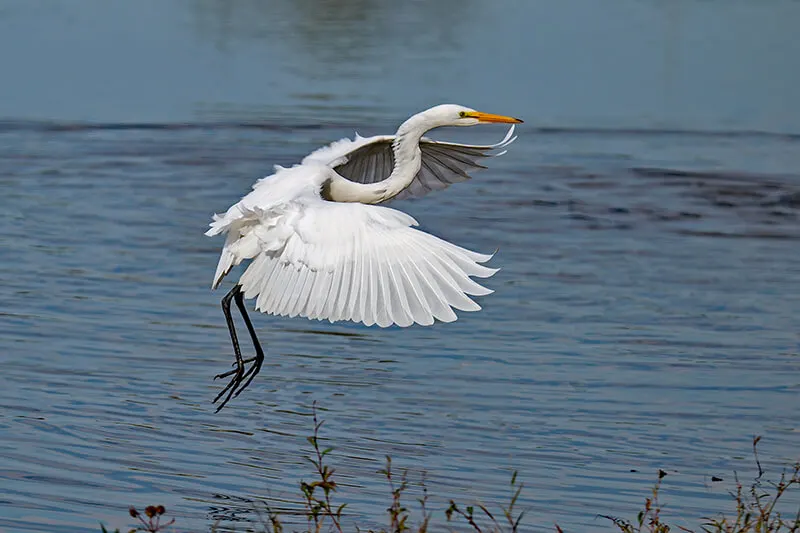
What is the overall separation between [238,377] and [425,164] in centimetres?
161

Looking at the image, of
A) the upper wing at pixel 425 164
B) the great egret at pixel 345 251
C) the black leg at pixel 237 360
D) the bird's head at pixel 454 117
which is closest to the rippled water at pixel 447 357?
the black leg at pixel 237 360

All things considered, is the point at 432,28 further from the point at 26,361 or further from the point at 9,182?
the point at 26,361

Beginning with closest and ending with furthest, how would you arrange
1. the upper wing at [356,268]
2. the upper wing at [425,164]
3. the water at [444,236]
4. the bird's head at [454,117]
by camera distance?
the upper wing at [356,268]
the water at [444,236]
the bird's head at [454,117]
the upper wing at [425,164]

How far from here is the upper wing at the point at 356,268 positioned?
5367 mm

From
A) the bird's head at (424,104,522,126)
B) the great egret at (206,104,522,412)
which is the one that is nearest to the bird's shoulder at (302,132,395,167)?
the great egret at (206,104,522,412)

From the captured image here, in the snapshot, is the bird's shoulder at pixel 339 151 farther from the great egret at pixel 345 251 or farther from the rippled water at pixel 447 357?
the rippled water at pixel 447 357

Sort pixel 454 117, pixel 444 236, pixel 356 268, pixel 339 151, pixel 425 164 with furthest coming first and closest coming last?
pixel 444 236 → pixel 425 164 → pixel 339 151 → pixel 454 117 → pixel 356 268

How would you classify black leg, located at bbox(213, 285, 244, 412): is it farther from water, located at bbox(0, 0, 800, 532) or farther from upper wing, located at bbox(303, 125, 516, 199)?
upper wing, located at bbox(303, 125, 516, 199)

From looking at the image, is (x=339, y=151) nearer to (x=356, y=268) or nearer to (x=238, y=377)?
(x=238, y=377)

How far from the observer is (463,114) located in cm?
720

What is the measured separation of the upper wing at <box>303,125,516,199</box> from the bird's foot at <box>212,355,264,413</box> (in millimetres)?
1145

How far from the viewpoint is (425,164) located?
7.80 m

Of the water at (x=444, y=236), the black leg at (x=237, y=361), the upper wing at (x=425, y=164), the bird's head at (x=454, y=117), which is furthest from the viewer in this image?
the upper wing at (x=425, y=164)

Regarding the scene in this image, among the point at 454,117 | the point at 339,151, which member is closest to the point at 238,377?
the point at 339,151
